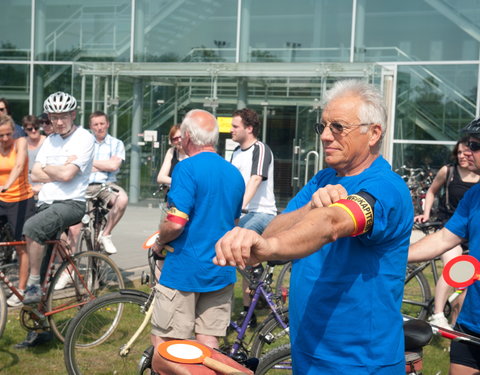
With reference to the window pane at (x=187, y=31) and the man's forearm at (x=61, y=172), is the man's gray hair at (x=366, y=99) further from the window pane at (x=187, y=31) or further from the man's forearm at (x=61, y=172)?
the window pane at (x=187, y=31)

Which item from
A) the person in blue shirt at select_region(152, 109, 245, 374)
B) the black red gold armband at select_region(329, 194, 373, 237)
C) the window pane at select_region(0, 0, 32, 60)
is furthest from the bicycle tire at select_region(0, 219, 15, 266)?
the window pane at select_region(0, 0, 32, 60)

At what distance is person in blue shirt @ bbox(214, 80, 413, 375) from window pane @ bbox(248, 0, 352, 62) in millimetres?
15058

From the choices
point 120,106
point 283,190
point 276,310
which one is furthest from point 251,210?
point 120,106

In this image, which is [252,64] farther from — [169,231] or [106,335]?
[169,231]

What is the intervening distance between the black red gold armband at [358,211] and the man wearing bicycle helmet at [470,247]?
1.36m

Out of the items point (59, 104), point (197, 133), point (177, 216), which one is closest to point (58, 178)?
point (59, 104)

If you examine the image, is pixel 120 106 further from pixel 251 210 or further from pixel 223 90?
pixel 251 210

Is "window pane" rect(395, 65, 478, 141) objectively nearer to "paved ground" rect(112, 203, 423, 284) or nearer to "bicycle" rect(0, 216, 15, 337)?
"paved ground" rect(112, 203, 423, 284)

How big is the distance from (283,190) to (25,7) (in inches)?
391

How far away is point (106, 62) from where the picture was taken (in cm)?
1833

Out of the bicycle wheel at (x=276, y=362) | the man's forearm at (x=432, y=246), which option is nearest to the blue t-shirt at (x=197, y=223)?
the bicycle wheel at (x=276, y=362)

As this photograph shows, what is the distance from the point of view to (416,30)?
1664cm

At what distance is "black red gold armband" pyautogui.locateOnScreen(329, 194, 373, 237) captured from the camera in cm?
205

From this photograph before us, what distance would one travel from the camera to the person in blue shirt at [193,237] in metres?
4.24
